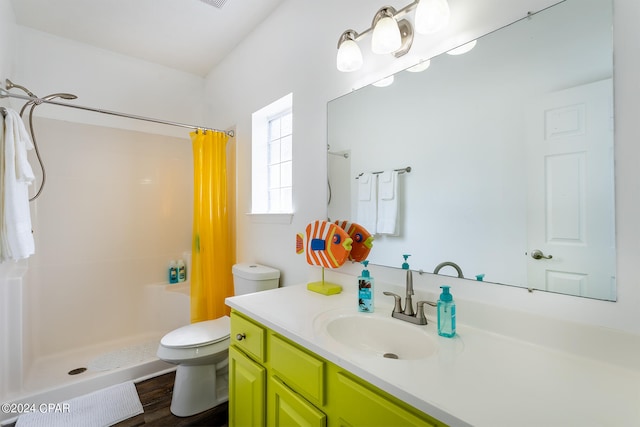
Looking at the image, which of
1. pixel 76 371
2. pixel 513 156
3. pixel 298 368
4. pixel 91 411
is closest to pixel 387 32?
pixel 513 156

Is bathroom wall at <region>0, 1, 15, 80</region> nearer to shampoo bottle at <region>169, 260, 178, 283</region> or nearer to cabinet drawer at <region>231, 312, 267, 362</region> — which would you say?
shampoo bottle at <region>169, 260, 178, 283</region>

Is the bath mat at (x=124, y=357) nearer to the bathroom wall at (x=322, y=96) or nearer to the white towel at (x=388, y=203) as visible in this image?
Result: the bathroom wall at (x=322, y=96)

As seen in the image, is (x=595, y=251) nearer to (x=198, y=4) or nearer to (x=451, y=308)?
(x=451, y=308)

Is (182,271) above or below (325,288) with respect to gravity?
below

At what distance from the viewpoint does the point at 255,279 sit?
1836mm

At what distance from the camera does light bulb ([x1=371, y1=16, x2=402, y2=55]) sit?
3.80 feet

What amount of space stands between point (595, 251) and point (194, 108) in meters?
3.19

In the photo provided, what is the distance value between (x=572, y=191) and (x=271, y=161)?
1.85 m

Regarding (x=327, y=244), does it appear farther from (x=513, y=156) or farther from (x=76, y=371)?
(x=76, y=371)

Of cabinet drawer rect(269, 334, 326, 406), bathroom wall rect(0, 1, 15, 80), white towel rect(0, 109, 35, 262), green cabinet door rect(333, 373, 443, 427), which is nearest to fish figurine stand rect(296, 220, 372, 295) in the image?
cabinet drawer rect(269, 334, 326, 406)

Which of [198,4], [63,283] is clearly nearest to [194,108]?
[198,4]

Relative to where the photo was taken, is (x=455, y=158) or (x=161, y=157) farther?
(x=161, y=157)

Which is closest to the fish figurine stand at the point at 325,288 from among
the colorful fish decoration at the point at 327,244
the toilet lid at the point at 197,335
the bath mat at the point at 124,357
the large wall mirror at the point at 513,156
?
the colorful fish decoration at the point at 327,244

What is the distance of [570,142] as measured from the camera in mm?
831
